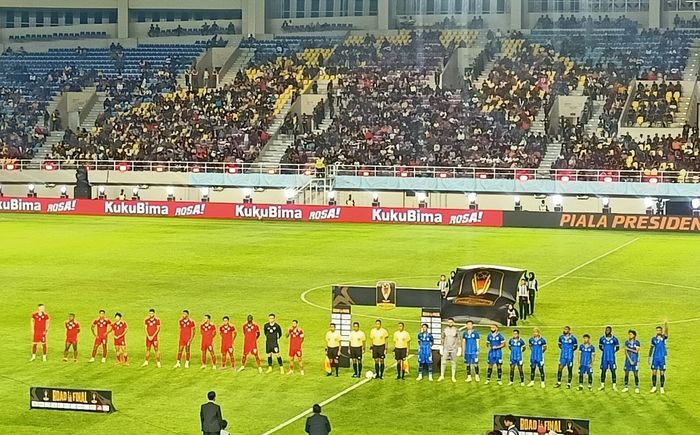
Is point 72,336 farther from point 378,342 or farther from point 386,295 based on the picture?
point 386,295

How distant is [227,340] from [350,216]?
34.6 metres

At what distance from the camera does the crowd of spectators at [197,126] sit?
2827 inches

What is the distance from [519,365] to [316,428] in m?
7.90

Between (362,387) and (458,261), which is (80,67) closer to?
(458,261)

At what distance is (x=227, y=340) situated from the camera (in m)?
27.8

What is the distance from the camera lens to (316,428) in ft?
64.4

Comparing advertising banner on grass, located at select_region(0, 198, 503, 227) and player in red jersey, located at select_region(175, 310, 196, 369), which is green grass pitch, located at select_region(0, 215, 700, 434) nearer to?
player in red jersey, located at select_region(175, 310, 196, 369)

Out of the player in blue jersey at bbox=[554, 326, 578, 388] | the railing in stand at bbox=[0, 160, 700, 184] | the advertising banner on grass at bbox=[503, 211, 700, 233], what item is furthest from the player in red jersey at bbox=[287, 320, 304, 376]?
the railing in stand at bbox=[0, 160, 700, 184]

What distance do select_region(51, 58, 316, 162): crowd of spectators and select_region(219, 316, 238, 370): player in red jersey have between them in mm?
42389

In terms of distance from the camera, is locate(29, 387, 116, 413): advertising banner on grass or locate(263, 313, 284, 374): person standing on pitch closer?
locate(29, 387, 116, 413): advertising banner on grass

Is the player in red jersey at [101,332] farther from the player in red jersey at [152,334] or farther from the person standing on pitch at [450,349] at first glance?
the person standing on pitch at [450,349]

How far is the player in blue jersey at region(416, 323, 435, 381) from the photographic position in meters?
27.1

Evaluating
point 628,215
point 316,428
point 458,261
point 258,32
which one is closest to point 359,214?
point 628,215

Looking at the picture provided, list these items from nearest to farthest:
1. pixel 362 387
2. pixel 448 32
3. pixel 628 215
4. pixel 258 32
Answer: pixel 362 387 < pixel 628 215 < pixel 448 32 < pixel 258 32
